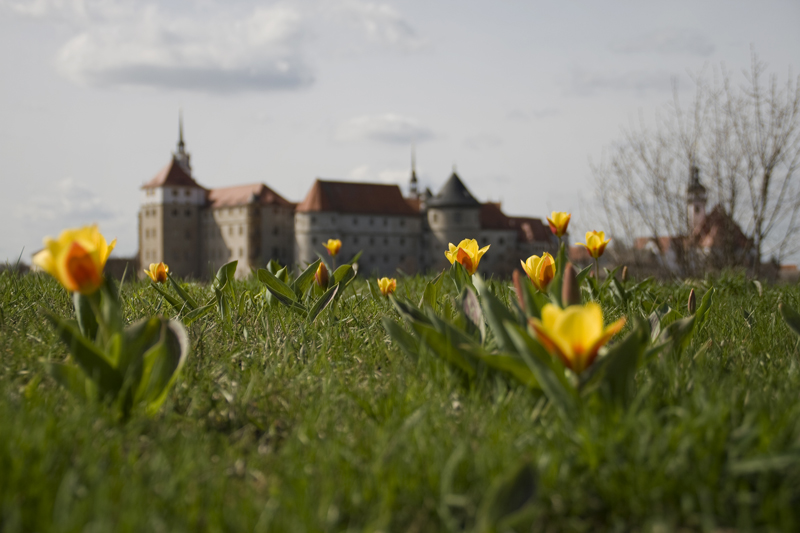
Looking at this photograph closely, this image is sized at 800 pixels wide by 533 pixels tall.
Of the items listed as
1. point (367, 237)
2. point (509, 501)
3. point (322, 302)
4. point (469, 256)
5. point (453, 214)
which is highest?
point (453, 214)

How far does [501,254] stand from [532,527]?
2478 inches

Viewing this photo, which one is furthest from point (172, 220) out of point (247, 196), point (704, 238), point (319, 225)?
point (704, 238)

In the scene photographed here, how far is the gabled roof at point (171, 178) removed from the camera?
214ft

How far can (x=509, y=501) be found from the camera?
111 centimetres

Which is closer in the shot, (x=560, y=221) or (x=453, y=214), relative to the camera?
(x=560, y=221)

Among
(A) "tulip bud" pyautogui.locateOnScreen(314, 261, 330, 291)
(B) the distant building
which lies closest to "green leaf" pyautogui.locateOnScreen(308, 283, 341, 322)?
(A) "tulip bud" pyautogui.locateOnScreen(314, 261, 330, 291)

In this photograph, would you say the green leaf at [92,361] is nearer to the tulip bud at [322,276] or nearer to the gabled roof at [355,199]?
the tulip bud at [322,276]

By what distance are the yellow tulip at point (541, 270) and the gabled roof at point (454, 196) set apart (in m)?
58.2

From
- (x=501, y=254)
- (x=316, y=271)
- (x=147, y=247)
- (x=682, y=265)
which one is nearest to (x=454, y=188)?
(x=501, y=254)

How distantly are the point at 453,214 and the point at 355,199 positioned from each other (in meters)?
9.97

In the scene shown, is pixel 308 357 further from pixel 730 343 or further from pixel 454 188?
pixel 454 188

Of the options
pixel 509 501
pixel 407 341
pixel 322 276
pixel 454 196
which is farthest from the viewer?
pixel 454 196

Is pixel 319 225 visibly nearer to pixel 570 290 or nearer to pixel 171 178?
pixel 171 178

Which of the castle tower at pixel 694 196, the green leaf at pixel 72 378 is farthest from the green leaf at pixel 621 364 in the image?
the castle tower at pixel 694 196
